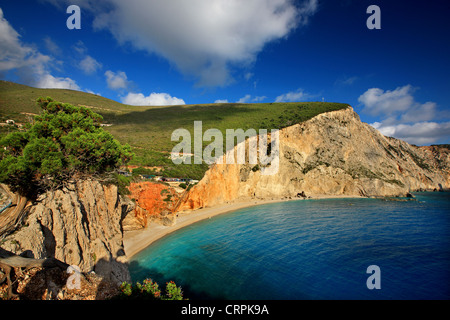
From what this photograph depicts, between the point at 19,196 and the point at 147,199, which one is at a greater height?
the point at 19,196

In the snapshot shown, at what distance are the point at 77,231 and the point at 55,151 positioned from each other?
204 inches

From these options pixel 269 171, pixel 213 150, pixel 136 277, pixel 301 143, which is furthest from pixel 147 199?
pixel 301 143

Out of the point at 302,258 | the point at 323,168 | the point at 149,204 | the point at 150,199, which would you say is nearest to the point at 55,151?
the point at 150,199

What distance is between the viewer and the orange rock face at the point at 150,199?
22.1 meters

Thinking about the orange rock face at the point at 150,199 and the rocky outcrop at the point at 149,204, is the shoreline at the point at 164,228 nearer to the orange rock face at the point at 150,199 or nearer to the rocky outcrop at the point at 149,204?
the rocky outcrop at the point at 149,204

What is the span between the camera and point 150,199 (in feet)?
75.5

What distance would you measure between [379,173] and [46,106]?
67.1 metres

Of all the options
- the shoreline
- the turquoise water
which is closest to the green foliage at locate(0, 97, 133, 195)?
the shoreline

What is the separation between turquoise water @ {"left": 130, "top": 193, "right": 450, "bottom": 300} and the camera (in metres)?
12.2

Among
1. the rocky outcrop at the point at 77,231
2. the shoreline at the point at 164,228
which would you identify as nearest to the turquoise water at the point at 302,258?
the shoreline at the point at 164,228

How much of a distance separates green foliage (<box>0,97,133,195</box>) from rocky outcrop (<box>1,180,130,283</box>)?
1242mm

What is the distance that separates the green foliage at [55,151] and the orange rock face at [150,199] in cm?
883

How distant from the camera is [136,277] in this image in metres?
13.8

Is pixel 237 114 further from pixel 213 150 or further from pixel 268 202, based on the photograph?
pixel 268 202
